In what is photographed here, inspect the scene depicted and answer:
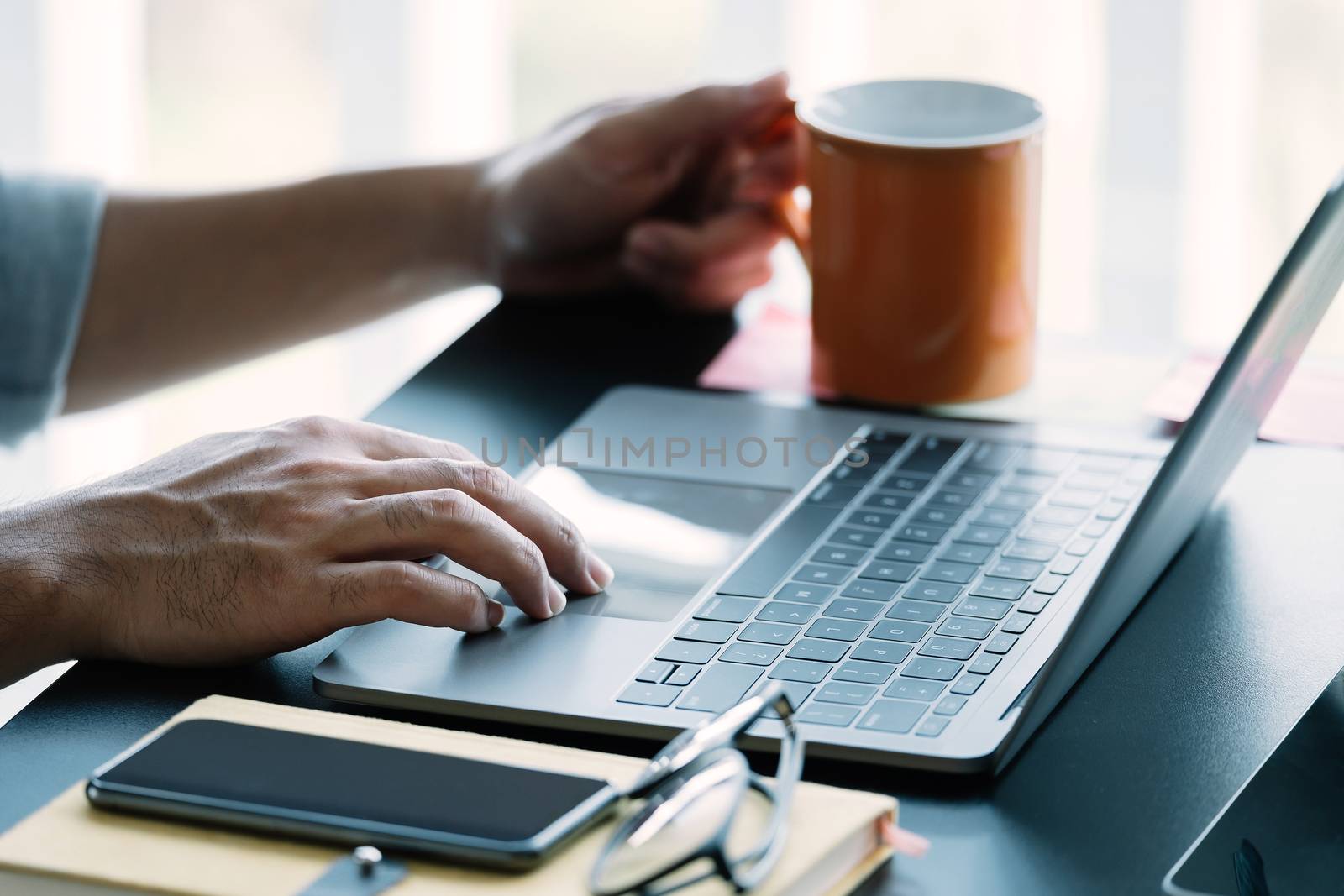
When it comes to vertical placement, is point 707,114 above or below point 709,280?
above

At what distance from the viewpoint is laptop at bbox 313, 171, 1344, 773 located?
1.80 ft

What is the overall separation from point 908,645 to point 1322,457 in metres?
0.33

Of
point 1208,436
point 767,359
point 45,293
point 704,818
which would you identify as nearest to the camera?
point 704,818

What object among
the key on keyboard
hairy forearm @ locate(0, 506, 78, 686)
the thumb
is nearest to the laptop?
the key on keyboard

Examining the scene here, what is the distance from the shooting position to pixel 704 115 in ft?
3.35

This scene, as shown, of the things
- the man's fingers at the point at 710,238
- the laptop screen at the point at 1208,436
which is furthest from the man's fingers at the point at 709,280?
the laptop screen at the point at 1208,436

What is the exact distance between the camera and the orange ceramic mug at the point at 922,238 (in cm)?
84

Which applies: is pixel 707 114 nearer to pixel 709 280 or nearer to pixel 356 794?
pixel 709 280

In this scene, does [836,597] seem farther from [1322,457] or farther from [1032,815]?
[1322,457]

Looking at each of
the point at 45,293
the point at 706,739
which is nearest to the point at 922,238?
the point at 706,739

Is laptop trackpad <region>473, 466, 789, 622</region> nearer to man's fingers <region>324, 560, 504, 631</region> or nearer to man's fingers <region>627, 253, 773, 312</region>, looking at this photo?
man's fingers <region>324, 560, 504, 631</region>

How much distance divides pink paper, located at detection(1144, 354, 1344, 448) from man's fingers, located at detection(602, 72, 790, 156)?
314 mm

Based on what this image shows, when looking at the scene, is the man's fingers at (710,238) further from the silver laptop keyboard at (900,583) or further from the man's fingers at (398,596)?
the man's fingers at (398,596)

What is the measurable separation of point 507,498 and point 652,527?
0.12 metres
